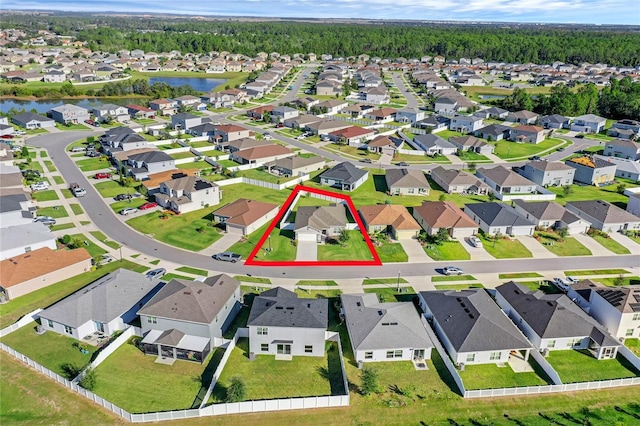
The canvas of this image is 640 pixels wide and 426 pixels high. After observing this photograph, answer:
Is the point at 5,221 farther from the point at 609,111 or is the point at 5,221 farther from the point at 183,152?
the point at 609,111

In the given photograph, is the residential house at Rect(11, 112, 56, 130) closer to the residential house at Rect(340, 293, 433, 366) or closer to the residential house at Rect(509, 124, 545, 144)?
the residential house at Rect(340, 293, 433, 366)

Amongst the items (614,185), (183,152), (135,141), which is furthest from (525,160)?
(135,141)

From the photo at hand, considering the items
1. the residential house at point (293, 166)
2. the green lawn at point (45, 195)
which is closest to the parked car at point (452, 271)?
the residential house at point (293, 166)

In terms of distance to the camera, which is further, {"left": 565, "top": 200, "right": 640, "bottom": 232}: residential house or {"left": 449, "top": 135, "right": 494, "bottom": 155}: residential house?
{"left": 449, "top": 135, "right": 494, "bottom": 155}: residential house

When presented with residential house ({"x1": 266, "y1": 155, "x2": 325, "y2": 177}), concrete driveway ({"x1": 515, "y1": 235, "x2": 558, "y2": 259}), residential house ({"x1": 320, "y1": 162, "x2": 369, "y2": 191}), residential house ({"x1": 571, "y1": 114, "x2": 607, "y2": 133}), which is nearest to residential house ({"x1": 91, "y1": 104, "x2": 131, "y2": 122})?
residential house ({"x1": 266, "y1": 155, "x2": 325, "y2": 177})

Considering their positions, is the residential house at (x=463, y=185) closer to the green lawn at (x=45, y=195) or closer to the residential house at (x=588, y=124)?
the residential house at (x=588, y=124)

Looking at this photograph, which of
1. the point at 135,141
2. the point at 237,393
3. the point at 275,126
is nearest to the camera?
the point at 237,393
